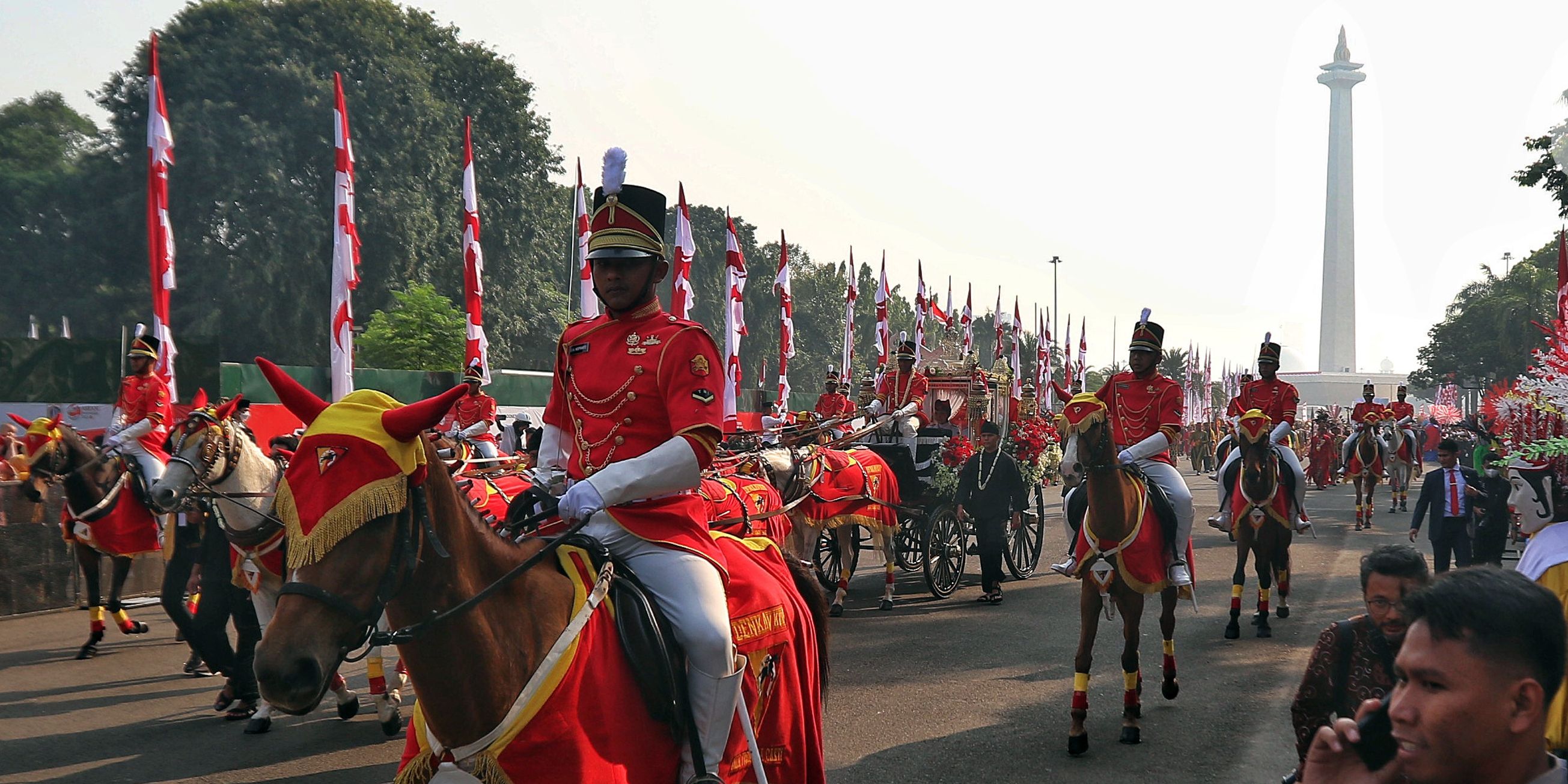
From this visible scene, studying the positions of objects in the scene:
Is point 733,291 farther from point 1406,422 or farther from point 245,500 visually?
point 1406,422

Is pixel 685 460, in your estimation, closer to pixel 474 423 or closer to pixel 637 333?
pixel 637 333

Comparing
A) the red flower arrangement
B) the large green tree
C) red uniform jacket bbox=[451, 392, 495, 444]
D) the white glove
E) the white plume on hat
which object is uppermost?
the large green tree

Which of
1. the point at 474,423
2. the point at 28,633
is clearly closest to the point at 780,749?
the point at 474,423

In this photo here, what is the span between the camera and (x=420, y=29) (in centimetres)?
3978

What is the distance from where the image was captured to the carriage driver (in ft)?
48.7

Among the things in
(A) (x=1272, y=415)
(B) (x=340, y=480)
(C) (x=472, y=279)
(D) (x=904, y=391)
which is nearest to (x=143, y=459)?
(C) (x=472, y=279)

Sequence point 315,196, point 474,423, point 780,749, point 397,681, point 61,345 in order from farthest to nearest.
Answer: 1. point 315,196
2. point 61,345
3. point 474,423
4. point 397,681
5. point 780,749

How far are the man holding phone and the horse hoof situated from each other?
17.9 ft

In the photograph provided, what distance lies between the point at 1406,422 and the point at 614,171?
2955cm

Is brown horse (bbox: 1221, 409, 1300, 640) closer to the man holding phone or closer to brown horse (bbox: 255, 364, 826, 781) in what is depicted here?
brown horse (bbox: 255, 364, 826, 781)

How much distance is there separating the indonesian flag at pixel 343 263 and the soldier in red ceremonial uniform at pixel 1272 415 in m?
10.2

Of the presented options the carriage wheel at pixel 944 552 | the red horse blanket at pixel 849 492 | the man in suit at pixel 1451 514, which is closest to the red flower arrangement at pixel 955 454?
the carriage wheel at pixel 944 552

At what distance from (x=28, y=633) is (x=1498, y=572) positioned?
13668mm

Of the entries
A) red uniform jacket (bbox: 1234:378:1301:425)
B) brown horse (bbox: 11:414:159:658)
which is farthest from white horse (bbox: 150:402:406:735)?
red uniform jacket (bbox: 1234:378:1301:425)
